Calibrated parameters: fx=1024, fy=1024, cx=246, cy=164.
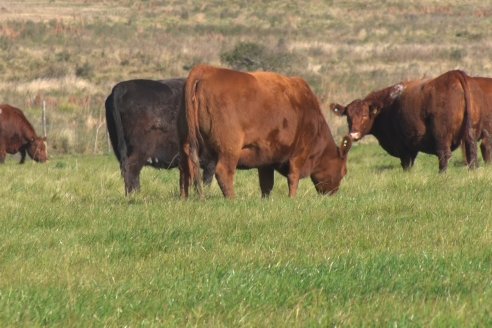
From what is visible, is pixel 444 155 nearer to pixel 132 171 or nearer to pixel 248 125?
pixel 132 171

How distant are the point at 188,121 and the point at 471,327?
254 inches

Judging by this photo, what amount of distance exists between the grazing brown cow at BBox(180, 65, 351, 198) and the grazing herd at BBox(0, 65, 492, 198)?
1cm

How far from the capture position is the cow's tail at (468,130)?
15.1 metres

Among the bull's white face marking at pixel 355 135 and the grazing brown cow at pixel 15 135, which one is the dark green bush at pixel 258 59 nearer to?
the grazing brown cow at pixel 15 135

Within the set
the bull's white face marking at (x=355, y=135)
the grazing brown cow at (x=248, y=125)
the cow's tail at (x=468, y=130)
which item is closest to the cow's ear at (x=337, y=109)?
the bull's white face marking at (x=355, y=135)

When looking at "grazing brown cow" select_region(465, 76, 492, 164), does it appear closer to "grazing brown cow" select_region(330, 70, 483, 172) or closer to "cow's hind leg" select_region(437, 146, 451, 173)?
"grazing brown cow" select_region(330, 70, 483, 172)

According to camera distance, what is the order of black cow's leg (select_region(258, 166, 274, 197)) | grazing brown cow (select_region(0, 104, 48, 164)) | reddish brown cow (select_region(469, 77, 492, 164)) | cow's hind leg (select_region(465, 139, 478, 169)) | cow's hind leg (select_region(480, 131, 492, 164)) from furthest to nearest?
grazing brown cow (select_region(0, 104, 48, 164)) < cow's hind leg (select_region(480, 131, 492, 164)) < reddish brown cow (select_region(469, 77, 492, 164)) < cow's hind leg (select_region(465, 139, 478, 169)) < black cow's leg (select_region(258, 166, 274, 197))

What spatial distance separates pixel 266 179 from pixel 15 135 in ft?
46.4

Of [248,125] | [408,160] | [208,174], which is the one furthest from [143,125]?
[248,125]

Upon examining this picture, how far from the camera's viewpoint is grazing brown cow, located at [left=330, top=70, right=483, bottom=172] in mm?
15273

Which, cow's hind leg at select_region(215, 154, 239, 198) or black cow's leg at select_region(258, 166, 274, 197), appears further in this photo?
black cow's leg at select_region(258, 166, 274, 197)

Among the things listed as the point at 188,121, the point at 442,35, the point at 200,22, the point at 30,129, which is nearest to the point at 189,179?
the point at 188,121

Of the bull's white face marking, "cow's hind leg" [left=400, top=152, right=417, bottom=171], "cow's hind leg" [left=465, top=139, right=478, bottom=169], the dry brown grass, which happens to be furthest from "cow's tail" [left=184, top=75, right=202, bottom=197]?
the dry brown grass

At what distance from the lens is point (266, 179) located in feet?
40.7
